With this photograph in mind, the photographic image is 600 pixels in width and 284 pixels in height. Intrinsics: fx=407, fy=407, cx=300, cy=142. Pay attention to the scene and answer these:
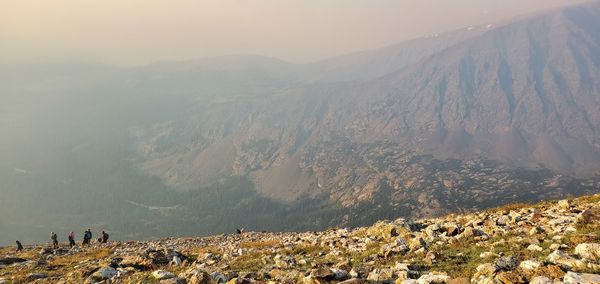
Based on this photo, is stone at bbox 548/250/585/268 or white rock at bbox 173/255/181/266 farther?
white rock at bbox 173/255/181/266

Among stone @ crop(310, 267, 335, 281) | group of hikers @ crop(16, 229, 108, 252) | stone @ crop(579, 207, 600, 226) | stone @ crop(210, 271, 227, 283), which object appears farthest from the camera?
group of hikers @ crop(16, 229, 108, 252)

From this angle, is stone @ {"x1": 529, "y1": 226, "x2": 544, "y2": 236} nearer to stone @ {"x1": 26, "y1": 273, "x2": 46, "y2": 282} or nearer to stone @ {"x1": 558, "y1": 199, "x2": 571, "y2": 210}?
stone @ {"x1": 558, "y1": 199, "x2": 571, "y2": 210}

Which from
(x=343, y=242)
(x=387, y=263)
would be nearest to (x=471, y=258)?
(x=387, y=263)

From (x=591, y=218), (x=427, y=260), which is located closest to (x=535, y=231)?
(x=591, y=218)

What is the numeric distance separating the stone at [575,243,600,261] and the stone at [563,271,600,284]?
3125 mm

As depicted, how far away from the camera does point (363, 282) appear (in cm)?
1515

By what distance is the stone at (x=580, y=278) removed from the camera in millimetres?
10510

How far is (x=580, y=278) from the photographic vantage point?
423 inches

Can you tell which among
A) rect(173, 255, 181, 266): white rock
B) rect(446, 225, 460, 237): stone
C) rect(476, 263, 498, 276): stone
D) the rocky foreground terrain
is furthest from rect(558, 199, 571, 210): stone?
rect(173, 255, 181, 266): white rock

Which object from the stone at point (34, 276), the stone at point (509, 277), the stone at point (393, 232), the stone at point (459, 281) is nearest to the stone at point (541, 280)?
the stone at point (509, 277)

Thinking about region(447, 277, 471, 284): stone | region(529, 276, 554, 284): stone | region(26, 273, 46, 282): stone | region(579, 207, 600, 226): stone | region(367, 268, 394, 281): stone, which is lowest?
region(26, 273, 46, 282): stone

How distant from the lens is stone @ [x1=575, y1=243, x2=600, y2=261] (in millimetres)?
13602

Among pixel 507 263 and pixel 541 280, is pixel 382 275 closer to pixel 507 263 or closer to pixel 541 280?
pixel 507 263

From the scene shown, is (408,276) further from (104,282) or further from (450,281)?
(104,282)
